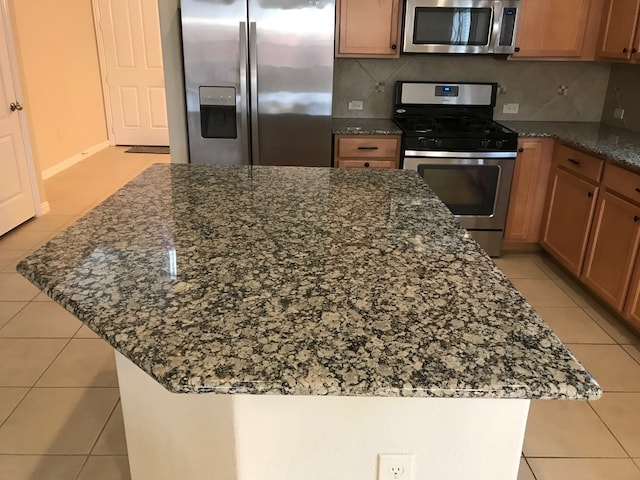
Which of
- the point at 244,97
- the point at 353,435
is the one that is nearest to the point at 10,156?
the point at 244,97

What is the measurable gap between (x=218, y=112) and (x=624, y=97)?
2784 millimetres

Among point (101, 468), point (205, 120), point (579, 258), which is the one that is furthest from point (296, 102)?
point (101, 468)

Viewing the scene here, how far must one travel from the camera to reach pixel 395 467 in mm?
1142

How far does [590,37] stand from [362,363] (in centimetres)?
358

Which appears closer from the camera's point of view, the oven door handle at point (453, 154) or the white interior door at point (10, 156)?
the oven door handle at point (453, 154)

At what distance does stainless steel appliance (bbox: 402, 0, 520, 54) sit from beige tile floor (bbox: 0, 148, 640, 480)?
5.14ft

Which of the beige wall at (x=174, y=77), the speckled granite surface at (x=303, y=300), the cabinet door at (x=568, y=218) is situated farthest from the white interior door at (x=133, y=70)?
the speckled granite surface at (x=303, y=300)

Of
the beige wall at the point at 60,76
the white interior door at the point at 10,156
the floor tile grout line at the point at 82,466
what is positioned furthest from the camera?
the beige wall at the point at 60,76

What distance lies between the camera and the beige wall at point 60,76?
5336 millimetres

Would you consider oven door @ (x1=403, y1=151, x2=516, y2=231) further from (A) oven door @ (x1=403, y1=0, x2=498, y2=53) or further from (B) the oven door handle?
(A) oven door @ (x1=403, y1=0, x2=498, y2=53)

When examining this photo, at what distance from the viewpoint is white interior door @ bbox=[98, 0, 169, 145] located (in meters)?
6.66

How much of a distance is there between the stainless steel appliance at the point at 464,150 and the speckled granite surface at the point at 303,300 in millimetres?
1844

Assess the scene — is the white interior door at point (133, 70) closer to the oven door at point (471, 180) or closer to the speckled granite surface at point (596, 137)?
the oven door at point (471, 180)

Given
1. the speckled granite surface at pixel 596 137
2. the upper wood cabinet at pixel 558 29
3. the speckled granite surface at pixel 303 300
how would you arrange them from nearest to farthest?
1. the speckled granite surface at pixel 303 300
2. the speckled granite surface at pixel 596 137
3. the upper wood cabinet at pixel 558 29
